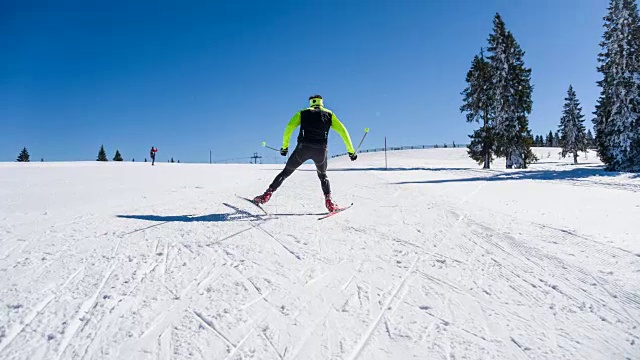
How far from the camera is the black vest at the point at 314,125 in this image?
21.3 ft

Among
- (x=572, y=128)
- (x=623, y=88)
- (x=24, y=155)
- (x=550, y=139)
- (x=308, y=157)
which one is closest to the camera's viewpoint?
(x=308, y=157)

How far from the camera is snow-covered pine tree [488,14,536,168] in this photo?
94.7 feet

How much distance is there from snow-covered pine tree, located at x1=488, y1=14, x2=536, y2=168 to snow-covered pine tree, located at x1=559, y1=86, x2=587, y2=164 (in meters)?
36.4

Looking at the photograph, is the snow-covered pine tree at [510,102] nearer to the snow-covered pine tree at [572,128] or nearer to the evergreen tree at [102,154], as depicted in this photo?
the snow-covered pine tree at [572,128]

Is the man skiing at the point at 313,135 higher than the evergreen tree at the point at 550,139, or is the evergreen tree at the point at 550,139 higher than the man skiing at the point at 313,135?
the evergreen tree at the point at 550,139

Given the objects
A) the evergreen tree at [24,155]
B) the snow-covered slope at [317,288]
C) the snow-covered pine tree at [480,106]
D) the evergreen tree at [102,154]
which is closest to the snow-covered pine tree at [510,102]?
the snow-covered pine tree at [480,106]

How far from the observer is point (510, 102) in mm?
29141

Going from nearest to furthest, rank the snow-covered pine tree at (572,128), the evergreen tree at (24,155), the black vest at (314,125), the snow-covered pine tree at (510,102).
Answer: the black vest at (314,125) → the snow-covered pine tree at (510,102) → the snow-covered pine tree at (572,128) → the evergreen tree at (24,155)

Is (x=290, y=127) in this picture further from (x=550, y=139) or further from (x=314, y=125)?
(x=550, y=139)

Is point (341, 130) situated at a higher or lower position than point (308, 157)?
higher

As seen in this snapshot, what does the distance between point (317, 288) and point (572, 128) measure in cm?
7055

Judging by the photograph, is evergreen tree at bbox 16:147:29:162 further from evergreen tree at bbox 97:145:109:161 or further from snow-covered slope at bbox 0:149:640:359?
snow-covered slope at bbox 0:149:640:359

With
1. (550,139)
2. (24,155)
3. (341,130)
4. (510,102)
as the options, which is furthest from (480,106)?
(550,139)

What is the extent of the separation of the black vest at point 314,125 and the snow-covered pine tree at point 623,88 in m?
24.5
